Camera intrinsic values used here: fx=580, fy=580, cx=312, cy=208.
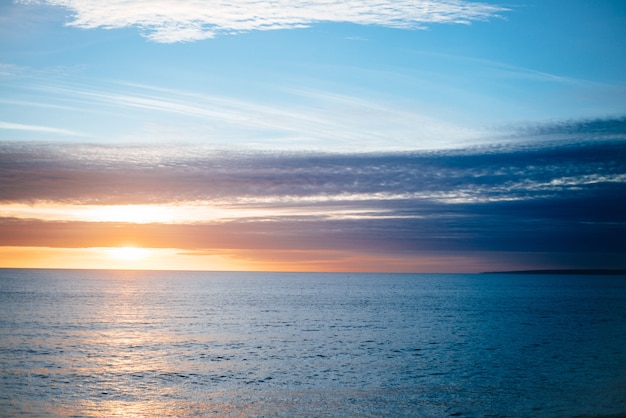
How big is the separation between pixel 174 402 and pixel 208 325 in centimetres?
4541

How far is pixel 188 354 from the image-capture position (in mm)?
53812

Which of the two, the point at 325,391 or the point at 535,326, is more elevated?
the point at 325,391

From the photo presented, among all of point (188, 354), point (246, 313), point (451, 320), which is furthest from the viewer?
point (246, 313)

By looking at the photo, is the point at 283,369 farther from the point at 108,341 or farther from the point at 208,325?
the point at 208,325

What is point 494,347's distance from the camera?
200 feet

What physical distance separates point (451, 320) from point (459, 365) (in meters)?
44.6

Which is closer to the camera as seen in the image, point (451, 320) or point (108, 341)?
point (108, 341)

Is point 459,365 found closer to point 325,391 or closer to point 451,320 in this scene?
point 325,391

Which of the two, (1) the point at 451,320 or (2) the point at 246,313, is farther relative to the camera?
(2) the point at 246,313

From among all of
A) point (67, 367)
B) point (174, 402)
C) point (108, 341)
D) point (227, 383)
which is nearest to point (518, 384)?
point (227, 383)

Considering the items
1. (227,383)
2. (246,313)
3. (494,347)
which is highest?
(227,383)

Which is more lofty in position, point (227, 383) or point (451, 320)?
point (227, 383)

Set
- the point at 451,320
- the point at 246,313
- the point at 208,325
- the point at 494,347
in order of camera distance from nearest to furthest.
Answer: the point at 494,347, the point at 208,325, the point at 451,320, the point at 246,313

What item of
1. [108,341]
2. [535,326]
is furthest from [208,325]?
[535,326]
